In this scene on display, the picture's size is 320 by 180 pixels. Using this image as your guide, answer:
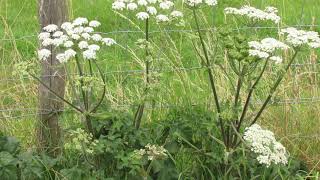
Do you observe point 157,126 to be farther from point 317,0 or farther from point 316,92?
point 317,0

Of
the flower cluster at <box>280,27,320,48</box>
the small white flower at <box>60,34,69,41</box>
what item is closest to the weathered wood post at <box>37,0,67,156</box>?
the small white flower at <box>60,34,69,41</box>

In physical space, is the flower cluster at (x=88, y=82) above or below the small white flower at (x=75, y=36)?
below

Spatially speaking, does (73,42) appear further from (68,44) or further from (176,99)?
(176,99)

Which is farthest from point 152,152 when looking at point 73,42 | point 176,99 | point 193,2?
point 176,99

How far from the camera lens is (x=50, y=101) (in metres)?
4.83

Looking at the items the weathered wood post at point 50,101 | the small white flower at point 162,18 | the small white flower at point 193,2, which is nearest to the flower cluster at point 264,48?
the small white flower at point 193,2

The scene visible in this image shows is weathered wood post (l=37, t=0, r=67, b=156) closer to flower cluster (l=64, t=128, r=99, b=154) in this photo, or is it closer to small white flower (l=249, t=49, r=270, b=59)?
flower cluster (l=64, t=128, r=99, b=154)

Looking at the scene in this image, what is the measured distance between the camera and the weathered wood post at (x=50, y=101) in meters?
4.72

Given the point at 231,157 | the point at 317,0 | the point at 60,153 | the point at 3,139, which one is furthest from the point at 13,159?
the point at 317,0

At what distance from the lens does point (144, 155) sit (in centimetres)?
417

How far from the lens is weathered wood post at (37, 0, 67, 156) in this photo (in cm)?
472

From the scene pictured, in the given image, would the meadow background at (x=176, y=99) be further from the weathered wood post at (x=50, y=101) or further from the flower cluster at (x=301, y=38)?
the flower cluster at (x=301, y=38)

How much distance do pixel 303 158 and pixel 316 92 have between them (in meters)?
0.73

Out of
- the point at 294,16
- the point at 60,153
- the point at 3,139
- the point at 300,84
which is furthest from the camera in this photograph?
the point at 294,16
